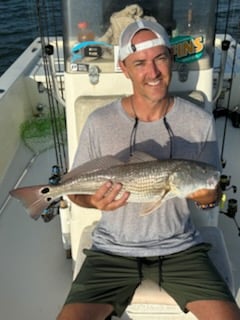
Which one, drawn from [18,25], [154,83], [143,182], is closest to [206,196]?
[143,182]

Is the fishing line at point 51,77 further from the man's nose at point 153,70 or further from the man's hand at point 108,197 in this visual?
the man's hand at point 108,197

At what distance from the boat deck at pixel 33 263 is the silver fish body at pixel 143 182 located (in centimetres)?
104

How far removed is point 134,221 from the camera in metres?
2.38

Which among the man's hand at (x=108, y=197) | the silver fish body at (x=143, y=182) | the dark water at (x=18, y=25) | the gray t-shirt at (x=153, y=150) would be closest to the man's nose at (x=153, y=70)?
the gray t-shirt at (x=153, y=150)

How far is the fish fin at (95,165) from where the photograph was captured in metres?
2.21

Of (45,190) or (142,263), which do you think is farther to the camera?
(142,263)

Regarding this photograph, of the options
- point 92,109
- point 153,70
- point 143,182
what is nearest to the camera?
point 143,182

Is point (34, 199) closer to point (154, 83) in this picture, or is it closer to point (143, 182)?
point (143, 182)

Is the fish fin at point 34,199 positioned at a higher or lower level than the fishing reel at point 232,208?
higher

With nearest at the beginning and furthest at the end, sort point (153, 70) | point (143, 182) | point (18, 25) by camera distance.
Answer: point (143, 182) → point (153, 70) → point (18, 25)

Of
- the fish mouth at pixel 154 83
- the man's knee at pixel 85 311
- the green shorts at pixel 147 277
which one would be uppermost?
the fish mouth at pixel 154 83

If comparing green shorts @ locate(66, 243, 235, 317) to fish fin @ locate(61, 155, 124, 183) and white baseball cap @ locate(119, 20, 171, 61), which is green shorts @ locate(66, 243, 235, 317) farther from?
white baseball cap @ locate(119, 20, 171, 61)

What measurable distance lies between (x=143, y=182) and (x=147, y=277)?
0.61 m

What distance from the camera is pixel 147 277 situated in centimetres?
235
